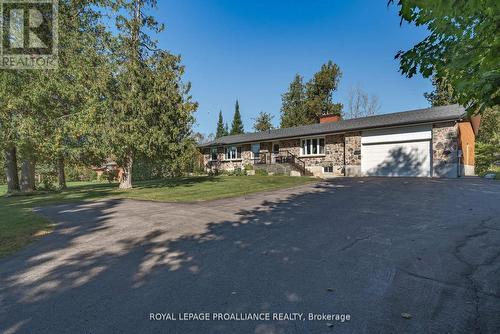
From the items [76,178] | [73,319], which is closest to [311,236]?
[73,319]

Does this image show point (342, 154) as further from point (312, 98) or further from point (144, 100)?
point (312, 98)

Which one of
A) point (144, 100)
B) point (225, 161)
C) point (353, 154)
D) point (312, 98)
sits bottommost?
point (225, 161)

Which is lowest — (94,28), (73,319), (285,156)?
(73,319)

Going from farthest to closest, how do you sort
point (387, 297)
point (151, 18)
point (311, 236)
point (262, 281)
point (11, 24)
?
point (151, 18) < point (11, 24) < point (311, 236) < point (262, 281) < point (387, 297)

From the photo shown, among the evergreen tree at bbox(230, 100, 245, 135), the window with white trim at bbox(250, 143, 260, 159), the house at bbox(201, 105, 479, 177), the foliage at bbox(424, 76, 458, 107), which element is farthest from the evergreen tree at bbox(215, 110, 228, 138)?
the foliage at bbox(424, 76, 458, 107)

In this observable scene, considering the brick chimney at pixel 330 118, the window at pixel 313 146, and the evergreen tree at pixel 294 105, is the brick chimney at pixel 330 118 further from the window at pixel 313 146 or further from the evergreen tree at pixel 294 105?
the evergreen tree at pixel 294 105

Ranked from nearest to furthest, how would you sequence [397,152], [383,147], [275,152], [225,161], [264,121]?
[397,152] < [383,147] < [275,152] < [225,161] < [264,121]

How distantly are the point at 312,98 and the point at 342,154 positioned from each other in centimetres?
2619

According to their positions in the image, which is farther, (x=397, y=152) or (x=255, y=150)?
(x=255, y=150)

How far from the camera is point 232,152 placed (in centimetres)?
3153

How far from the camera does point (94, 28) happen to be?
1694 cm

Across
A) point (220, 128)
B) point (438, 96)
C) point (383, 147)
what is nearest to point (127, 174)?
point (383, 147)

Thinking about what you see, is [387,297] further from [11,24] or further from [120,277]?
[11,24]

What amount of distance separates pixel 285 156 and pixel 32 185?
2008 cm
